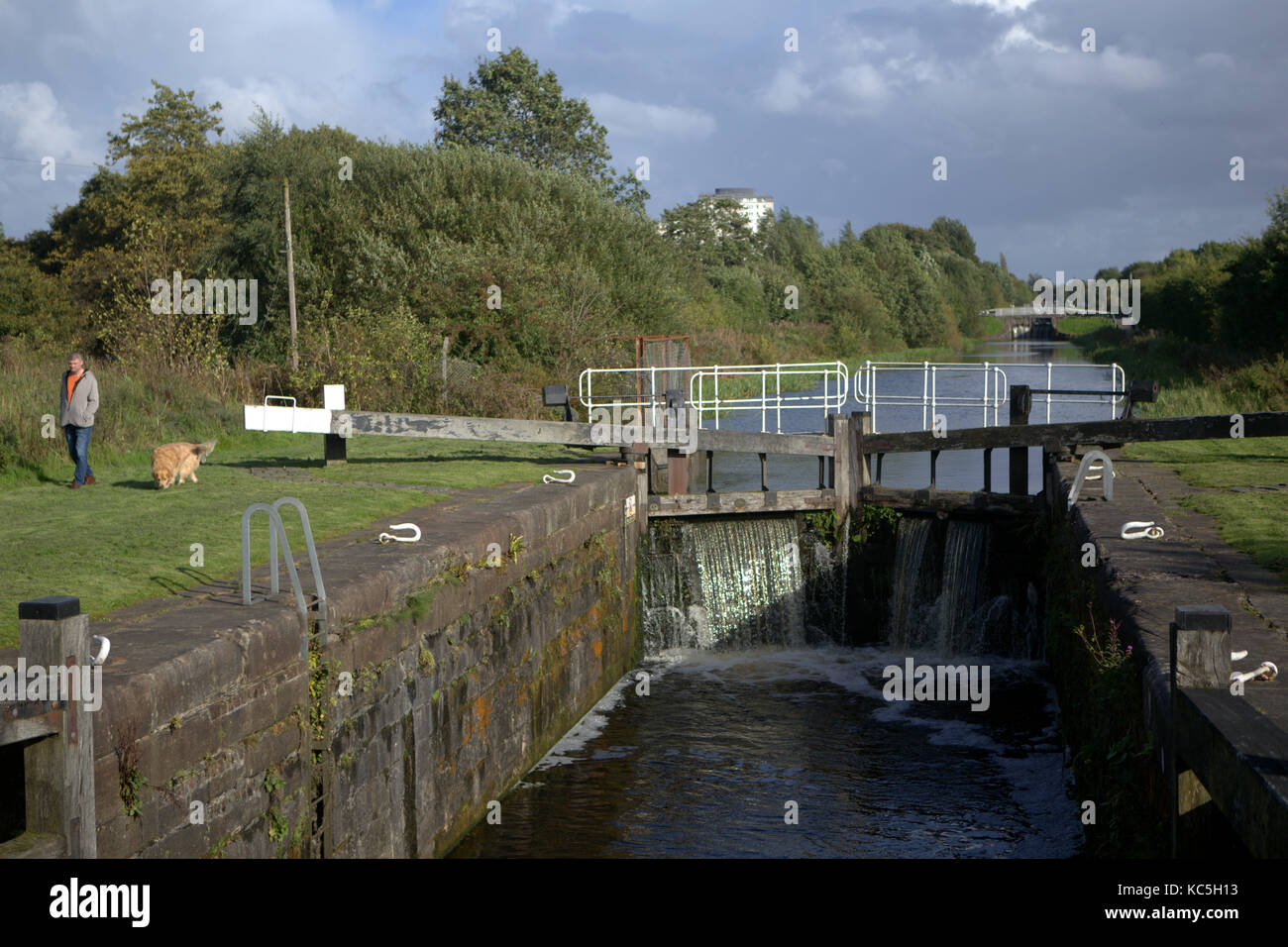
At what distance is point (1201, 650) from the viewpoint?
442 centimetres

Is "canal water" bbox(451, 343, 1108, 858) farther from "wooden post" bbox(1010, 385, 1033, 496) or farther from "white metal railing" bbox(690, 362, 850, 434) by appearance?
"white metal railing" bbox(690, 362, 850, 434)

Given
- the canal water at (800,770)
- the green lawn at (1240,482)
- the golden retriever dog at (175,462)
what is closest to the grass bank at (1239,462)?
the green lawn at (1240,482)

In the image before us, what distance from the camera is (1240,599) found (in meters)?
6.77

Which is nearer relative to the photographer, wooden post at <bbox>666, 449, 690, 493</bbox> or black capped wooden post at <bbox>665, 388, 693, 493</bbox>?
black capped wooden post at <bbox>665, 388, 693, 493</bbox>

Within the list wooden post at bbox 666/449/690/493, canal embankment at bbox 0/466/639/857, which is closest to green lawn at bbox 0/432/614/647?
canal embankment at bbox 0/466/639/857

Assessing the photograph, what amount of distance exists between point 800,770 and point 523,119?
45533 mm

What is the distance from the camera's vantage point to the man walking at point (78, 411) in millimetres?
11766

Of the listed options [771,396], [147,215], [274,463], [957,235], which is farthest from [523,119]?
[957,235]

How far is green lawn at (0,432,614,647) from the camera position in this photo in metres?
7.23

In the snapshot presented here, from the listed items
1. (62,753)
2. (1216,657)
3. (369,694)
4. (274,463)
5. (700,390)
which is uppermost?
(700,390)

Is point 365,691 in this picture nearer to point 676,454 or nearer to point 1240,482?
point 676,454

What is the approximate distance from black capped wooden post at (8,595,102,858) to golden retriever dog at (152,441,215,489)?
23.6ft

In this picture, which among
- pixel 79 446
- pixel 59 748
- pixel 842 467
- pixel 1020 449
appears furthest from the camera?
pixel 842 467
